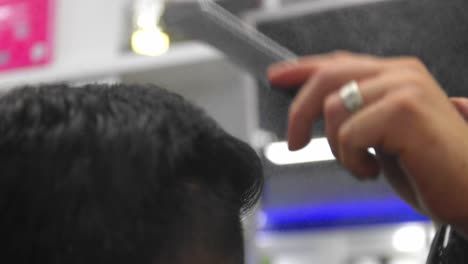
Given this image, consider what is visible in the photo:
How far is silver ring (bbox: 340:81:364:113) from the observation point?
0.54 metres

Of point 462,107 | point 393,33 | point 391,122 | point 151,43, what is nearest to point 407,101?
point 391,122

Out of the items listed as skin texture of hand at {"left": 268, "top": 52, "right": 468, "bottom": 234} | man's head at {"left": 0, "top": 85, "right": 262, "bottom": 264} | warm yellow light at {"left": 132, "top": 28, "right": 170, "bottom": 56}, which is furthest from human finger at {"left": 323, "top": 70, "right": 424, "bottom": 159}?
warm yellow light at {"left": 132, "top": 28, "right": 170, "bottom": 56}

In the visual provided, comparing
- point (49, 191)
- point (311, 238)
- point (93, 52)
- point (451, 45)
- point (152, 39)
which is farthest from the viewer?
point (311, 238)

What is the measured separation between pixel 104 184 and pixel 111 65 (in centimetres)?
110

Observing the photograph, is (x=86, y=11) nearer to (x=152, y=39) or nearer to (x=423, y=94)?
(x=152, y=39)

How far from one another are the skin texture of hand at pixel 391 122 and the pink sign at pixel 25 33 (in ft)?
4.21

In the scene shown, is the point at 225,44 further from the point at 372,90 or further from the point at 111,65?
the point at 111,65

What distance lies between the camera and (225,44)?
2.13 ft

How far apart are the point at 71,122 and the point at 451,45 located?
0.82 m

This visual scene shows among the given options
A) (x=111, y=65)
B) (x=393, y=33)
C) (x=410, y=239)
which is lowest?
(x=410, y=239)

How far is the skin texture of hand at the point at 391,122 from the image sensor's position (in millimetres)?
530

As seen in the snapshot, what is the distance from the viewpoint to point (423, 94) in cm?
53

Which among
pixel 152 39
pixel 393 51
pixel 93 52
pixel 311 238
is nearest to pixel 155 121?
pixel 393 51

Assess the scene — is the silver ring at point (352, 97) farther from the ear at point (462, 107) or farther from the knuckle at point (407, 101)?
the ear at point (462, 107)
